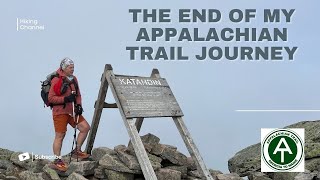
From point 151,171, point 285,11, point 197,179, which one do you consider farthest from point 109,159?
point 285,11

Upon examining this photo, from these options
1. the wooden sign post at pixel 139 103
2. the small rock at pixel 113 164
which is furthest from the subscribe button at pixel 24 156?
the small rock at pixel 113 164

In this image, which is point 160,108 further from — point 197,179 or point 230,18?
point 230,18

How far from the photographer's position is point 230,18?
1661 centimetres

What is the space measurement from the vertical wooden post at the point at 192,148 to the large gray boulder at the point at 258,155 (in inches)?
143

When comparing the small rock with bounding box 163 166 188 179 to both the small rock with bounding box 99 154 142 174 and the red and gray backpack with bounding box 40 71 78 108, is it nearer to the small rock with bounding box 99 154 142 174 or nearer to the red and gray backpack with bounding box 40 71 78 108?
the small rock with bounding box 99 154 142 174

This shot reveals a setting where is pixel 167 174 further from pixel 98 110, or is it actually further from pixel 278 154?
pixel 278 154

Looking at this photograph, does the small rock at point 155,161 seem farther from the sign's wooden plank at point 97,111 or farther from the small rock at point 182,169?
the sign's wooden plank at point 97,111

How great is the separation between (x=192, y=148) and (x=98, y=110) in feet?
9.88

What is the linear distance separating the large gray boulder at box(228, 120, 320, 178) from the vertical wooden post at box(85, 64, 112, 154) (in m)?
5.48

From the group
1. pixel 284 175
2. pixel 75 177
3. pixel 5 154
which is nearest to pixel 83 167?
pixel 75 177

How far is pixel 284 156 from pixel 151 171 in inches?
176

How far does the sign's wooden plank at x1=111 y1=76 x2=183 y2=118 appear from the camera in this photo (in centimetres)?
1295

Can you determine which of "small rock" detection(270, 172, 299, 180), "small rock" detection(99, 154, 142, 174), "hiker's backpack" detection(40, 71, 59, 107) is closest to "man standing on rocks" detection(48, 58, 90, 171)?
"hiker's backpack" detection(40, 71, 59, 107)

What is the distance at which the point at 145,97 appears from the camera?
44.4 feet
